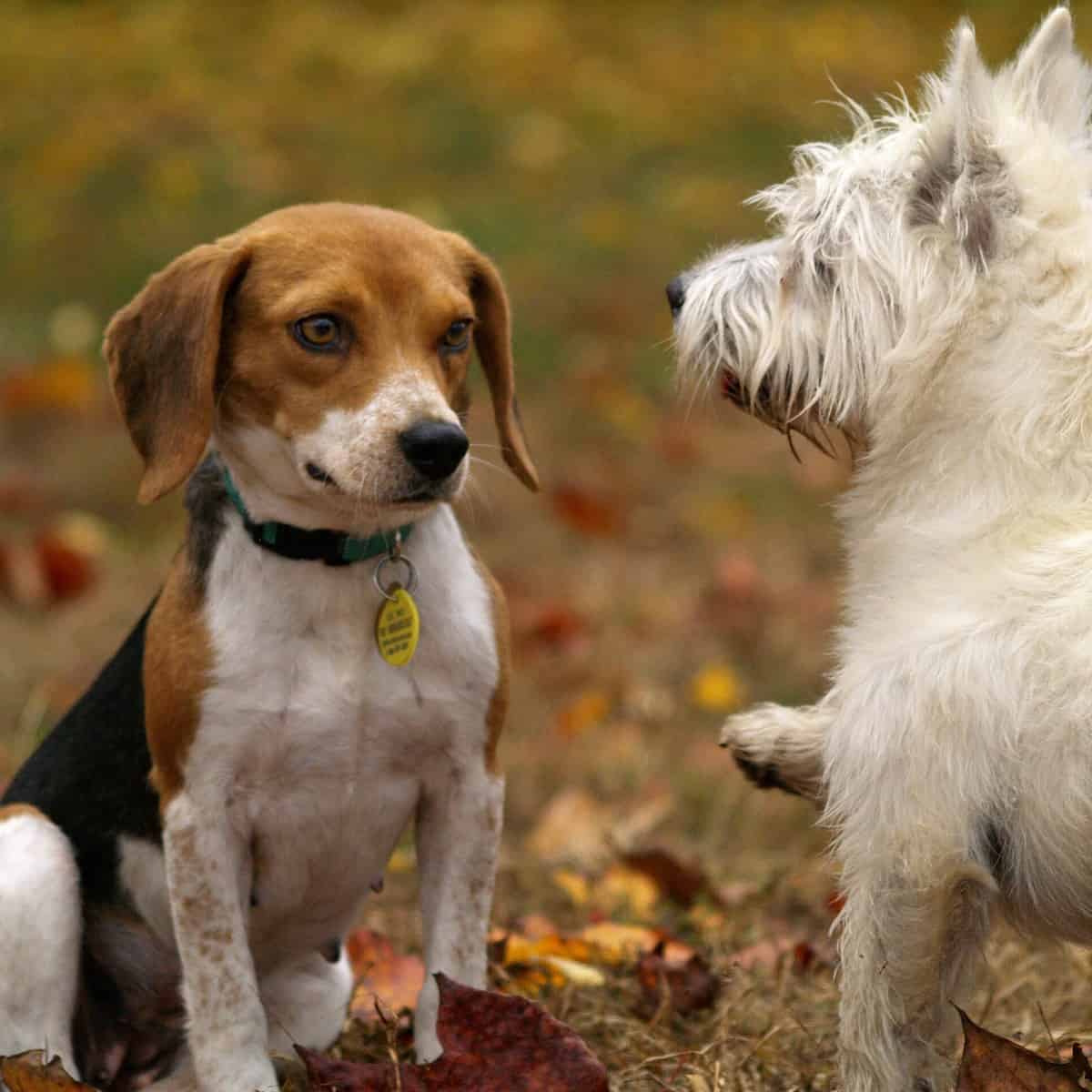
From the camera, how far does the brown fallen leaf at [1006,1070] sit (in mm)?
2902

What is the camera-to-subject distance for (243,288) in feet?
11.5

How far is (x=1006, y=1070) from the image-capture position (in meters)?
2.92

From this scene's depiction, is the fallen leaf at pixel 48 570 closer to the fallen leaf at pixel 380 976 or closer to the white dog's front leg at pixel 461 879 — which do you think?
the fallen leaf at pixel 380 976

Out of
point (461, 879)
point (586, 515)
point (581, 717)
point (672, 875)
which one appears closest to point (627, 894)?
point (672, 875)

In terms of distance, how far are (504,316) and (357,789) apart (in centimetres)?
107

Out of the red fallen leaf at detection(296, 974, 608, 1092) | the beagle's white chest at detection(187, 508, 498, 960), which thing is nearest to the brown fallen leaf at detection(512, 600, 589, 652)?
the beagle's white chest at detection(187, 508, 498, 960)

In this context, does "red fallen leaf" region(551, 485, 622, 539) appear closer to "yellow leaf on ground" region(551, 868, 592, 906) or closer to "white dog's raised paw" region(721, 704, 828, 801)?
"yellow leaf on ground" region(551, 868, 592, 906)

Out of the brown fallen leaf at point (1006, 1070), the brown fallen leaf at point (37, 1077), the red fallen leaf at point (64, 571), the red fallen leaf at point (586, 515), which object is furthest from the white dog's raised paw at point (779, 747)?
the red fallen leaf at point (586, 515)

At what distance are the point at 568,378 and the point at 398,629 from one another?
25.6ft

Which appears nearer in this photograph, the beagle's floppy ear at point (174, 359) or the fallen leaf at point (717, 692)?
the beagle's floppy ear at point (174, 359)

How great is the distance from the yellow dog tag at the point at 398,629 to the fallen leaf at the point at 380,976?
874mm

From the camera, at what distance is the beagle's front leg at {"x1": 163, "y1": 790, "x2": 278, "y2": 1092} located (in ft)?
11.1

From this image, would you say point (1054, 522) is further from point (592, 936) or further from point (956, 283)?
point (592, 936)

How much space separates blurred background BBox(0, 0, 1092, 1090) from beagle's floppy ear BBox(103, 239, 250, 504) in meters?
1.06
